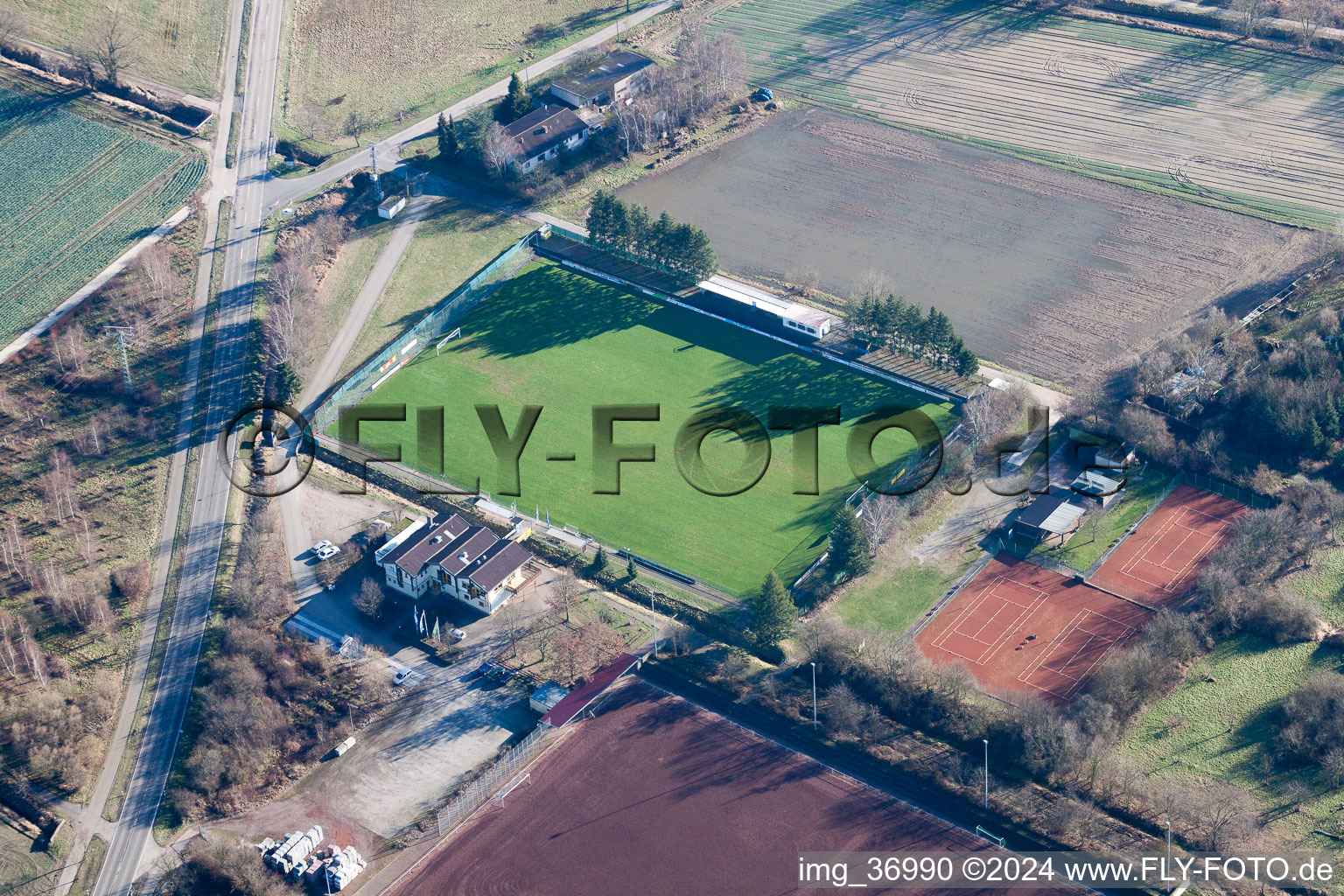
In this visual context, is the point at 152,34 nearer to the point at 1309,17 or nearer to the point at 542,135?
the point at 542,135

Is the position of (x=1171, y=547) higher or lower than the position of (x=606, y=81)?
lower

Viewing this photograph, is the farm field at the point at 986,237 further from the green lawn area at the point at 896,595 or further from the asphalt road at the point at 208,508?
the asphalt road at the point at 208,508

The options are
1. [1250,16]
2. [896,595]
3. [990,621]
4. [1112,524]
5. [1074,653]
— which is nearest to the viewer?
[1074,653]

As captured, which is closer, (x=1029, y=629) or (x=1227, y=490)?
(x=1029, y=629)

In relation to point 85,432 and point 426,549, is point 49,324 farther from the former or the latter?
point 426,549

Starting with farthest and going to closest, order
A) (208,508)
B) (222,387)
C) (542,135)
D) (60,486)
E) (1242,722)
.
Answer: (542,135) < (222,387) < (60,486) < (208,508) < (1242,722)

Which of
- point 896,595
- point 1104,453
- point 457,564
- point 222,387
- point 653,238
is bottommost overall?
point 896,595

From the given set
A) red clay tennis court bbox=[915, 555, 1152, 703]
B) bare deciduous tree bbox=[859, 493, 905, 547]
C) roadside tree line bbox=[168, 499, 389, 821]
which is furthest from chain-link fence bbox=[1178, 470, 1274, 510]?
roadside tree line bbox=[168, 499, 389, 821]

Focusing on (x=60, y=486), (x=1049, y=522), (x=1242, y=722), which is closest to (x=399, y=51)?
(x=60, y=486)
